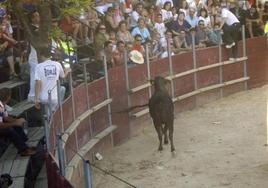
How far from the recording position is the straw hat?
12546 millimetres

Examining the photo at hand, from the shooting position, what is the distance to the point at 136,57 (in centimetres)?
1264

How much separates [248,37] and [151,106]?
6794 mm

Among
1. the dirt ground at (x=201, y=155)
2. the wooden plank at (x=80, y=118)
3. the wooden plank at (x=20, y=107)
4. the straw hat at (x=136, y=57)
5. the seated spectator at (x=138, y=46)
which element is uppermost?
the seated spectator at (x=138, y=46)

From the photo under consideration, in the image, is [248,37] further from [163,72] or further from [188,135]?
[188,135]

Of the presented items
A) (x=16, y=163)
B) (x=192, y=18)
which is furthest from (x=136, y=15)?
(x=16, y=163)

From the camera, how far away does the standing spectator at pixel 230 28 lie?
15.4 m

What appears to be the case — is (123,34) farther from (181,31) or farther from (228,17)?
(228,17)

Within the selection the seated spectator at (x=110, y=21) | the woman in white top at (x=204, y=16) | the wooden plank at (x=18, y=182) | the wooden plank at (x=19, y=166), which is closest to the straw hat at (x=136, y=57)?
the seated spectator at (x=110, y=21)

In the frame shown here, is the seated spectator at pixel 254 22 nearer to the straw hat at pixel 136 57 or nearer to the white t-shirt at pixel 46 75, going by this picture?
the straw hat at pixel 136 57

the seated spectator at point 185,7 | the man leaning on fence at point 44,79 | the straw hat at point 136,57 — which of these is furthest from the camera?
the seated spectator at point 185,7

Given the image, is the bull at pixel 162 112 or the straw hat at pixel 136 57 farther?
the straw hat at pixel 136 57

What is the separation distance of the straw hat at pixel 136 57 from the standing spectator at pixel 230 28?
3.23 m

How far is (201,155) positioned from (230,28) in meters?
5.88

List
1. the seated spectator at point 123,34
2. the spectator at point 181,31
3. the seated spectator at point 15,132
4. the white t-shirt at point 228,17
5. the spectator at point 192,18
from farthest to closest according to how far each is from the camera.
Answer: the white t-shirt at point 228,17
the spectator at point 192,18
the spectator at point 181,31
the seated spectator at point 123,34
the seated spectator at point 15,132
